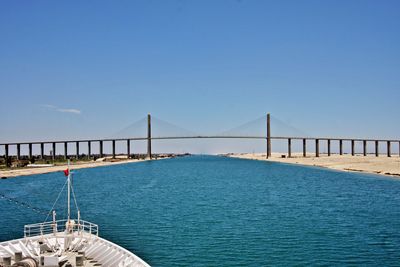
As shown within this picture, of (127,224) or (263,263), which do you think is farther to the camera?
(127,224)

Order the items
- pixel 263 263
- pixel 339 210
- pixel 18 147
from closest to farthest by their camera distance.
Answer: pixel 263 263
pixel 339 210
pixel 18 147

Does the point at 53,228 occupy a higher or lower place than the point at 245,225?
higher

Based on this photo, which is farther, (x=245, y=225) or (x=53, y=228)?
(x=245, y=225)

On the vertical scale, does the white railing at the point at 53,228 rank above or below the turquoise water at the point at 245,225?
above

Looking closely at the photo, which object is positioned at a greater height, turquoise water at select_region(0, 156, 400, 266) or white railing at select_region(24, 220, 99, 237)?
white railing at select_region(24, 220, 99, 237)

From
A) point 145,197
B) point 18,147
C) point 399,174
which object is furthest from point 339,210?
point 18,147

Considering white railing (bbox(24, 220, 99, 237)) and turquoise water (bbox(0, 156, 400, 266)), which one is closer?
white railing (bbox(24, 220, 99, 237))

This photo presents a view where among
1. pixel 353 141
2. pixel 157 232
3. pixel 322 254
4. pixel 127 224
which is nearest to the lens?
pixel 322 254

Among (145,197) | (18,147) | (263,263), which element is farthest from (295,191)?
(18,147)

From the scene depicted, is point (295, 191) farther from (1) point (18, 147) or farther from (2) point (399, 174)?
(1) point (18, 147)

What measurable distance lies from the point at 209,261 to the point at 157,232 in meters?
8.36

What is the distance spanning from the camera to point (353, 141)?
183000 mm

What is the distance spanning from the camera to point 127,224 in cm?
3350

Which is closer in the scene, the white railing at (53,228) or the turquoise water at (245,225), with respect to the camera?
the white railing at (53,228)
